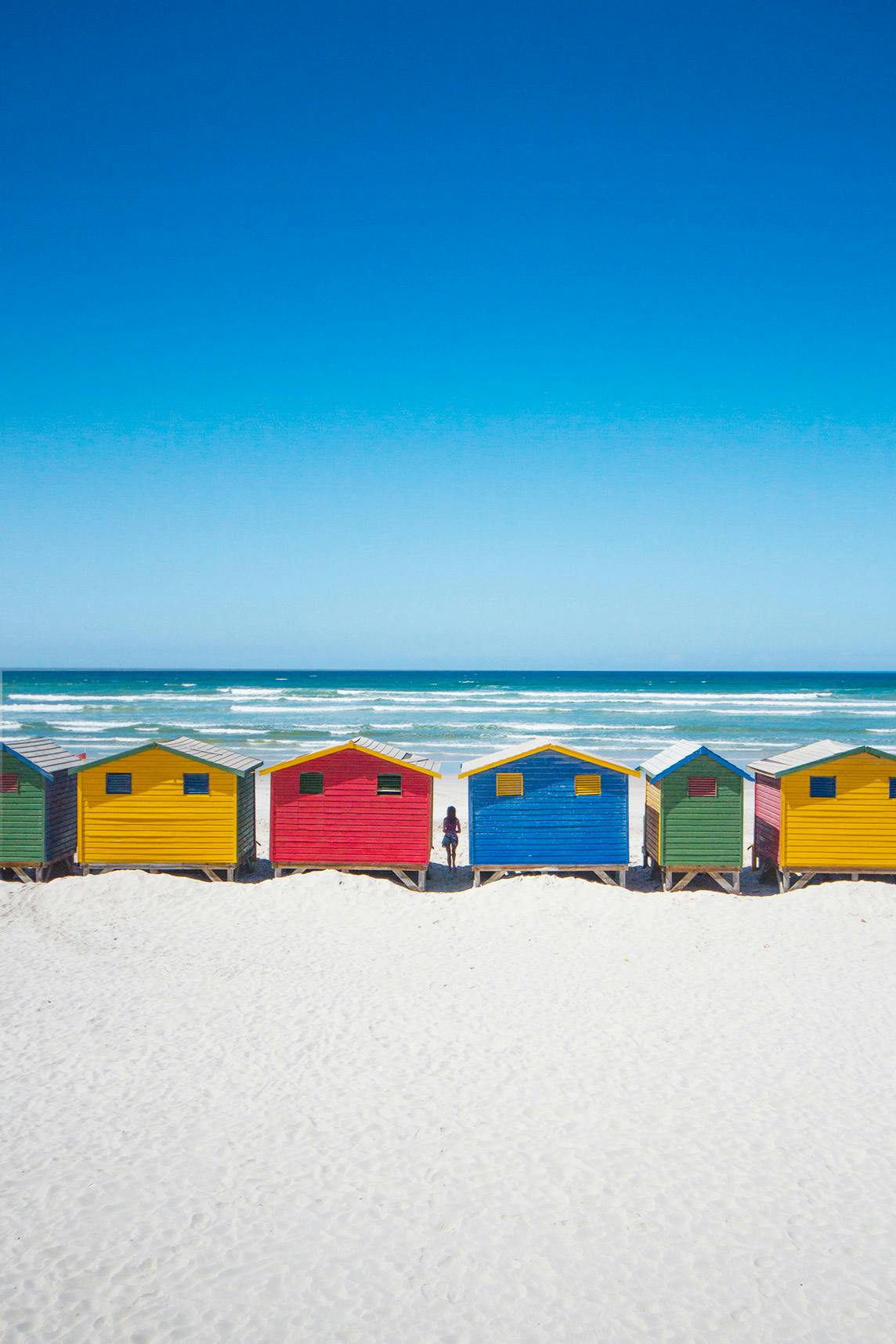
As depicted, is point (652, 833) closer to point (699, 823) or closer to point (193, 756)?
point (699, 823)

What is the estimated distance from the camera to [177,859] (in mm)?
17781

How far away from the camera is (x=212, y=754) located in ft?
60.4

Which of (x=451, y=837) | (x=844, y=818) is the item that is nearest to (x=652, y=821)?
(x=844, y=818)

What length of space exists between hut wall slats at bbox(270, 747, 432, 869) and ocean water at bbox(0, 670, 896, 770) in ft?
59.8

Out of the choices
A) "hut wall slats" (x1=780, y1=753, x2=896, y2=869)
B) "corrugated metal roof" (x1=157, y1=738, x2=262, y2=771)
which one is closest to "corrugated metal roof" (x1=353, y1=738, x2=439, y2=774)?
"corrugated metal roof" (x1=157, y1=738, x2=262, y2=771)

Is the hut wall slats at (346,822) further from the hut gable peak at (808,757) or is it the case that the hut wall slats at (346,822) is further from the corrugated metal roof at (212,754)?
the hut gable peak at (808,757)

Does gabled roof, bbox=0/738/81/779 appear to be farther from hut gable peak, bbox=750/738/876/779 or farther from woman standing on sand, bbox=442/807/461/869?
hut gable peak, bbox=750/738/876/779

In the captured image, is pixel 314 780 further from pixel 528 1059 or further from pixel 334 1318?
pixel 334 1318

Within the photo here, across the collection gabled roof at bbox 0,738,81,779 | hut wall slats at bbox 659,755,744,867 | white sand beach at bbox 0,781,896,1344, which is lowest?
white sand beach at bbox 0,781,896,1344

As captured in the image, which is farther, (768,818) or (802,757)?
(768,818)

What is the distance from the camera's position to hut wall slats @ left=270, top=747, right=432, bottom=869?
17.7 metres

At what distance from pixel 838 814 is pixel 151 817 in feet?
47.3

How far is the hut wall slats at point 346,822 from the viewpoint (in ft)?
58.2

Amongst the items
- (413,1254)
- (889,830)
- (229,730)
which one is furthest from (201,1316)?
(229,730)
